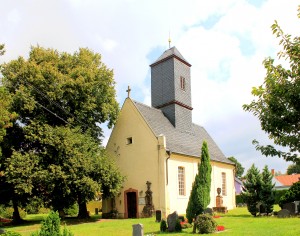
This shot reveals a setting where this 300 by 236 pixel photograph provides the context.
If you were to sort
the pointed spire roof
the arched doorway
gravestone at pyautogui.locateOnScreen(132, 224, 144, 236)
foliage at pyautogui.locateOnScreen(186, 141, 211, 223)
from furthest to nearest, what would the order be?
the pointed spire roof → the arched doorway → foliage at pyautogui.locateOnScreen(186, 141, 211, 223) → gravestone at pyautogui.locateOnScreen(132, 224, 144, 236)

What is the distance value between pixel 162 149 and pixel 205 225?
11.9m

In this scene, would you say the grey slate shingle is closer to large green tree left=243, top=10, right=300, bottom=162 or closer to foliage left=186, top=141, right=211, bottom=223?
foliage left=186, top=141, right=211, bottom=223

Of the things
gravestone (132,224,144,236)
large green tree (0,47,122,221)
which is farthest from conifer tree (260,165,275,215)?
gravestone (132,224,144,236)

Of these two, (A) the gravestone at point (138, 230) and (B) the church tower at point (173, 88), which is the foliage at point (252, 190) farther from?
(A) the gravestone at point (138, 230)

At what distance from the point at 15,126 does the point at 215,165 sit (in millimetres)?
19458

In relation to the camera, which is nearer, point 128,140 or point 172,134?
point 128,140

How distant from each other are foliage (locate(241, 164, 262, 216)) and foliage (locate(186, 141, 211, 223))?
545 cm

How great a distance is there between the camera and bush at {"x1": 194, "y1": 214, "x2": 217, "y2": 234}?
53.3 ft

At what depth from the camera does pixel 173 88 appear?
32.7 m

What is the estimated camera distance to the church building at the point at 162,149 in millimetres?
27953

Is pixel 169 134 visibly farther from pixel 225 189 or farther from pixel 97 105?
Answer: pixel 225 189

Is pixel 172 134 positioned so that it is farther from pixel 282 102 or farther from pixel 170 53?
pixel 282 102

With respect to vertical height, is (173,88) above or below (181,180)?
above

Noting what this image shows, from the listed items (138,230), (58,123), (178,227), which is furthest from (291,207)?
(58,123)
